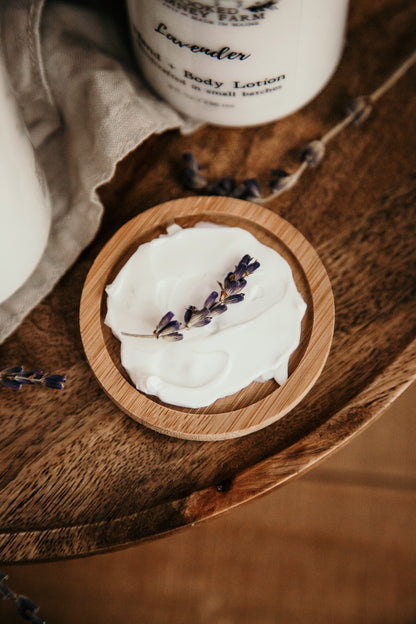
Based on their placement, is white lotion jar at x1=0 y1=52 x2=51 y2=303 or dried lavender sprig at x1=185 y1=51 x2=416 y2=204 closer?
white lotion jar at x1=0 y1=52 x2=51 y2=303

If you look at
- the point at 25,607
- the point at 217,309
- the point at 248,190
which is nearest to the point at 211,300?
the point at 217,309

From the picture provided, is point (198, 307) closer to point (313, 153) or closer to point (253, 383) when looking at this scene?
point (253, 383)

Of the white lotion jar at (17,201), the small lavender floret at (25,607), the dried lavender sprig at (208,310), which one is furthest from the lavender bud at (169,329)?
the small lavender floret at (25,607)

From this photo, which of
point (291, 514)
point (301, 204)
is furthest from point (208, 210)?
point (291, 514)

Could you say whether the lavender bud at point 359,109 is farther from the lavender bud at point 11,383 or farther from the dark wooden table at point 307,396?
the lavender bud at point 11,383

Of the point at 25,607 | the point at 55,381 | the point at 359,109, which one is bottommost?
the point at 25,607

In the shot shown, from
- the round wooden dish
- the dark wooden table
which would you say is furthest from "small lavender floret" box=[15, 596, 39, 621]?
the round wooden dish

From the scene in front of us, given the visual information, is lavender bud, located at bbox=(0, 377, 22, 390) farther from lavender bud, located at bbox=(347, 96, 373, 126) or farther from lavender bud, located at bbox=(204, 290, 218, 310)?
lavender bud, located at bbox=(347, 96, 373, 126)
